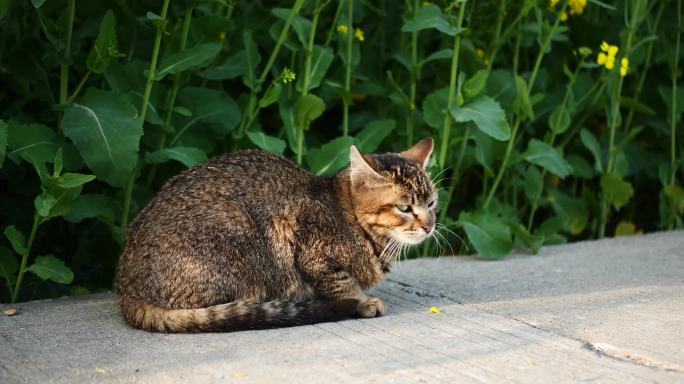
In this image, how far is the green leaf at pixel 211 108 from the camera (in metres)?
6.02

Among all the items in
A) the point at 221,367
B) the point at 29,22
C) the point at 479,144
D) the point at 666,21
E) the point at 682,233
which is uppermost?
the point at 666,21

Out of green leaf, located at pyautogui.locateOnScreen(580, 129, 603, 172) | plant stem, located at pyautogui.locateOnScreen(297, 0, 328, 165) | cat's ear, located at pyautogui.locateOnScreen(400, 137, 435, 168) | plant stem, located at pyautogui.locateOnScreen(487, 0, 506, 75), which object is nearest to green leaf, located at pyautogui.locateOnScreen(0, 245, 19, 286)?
plant stem, located at pyautogui.locateOnScreen(297, 0, 328, 165)

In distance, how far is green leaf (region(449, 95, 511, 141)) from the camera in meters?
6.00

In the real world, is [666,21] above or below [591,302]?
above

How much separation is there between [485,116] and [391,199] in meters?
1.33

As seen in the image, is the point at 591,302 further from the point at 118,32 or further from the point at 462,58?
the point at 118,32

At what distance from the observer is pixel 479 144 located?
6727 mm

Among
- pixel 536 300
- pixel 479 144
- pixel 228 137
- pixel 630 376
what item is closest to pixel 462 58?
pixel 479 144

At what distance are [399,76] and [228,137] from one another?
165 centimetres

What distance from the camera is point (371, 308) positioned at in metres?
4.81

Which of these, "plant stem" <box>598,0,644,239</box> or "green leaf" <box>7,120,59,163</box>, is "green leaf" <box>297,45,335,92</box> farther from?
"plant stem" <box>598,0,644,239</box>

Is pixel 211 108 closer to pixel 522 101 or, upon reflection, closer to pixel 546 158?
pixel 522 101

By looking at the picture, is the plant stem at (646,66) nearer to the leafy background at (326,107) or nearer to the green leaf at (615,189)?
the leafy background at (326,107)

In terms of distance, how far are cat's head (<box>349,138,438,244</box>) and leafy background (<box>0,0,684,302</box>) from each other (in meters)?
1.01
